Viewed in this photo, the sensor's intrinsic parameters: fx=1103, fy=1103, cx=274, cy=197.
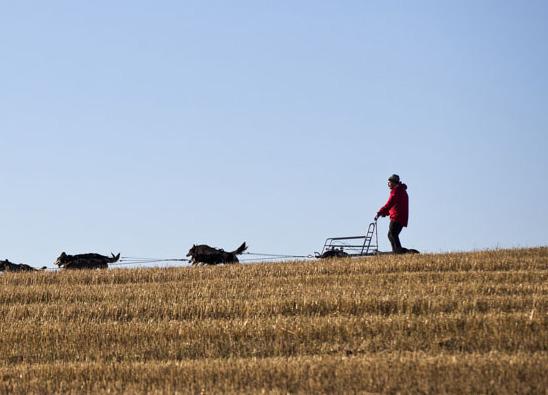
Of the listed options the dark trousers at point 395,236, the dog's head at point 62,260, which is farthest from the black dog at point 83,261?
the dark trousers at point 395,236

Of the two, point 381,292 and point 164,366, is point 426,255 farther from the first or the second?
point 164,366

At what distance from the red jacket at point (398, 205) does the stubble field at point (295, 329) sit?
0.94 metres

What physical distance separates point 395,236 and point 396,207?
81 centimetres

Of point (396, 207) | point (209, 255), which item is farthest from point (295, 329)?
point (209, 255)

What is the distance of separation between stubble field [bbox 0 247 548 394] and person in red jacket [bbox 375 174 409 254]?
88cm

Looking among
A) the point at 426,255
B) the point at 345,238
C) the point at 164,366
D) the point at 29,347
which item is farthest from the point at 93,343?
the point at 345,238

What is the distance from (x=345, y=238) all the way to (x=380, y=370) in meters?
15.6

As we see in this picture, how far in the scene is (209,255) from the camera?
29531 millimetres

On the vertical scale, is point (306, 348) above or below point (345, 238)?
below

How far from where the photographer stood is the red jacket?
23750mm

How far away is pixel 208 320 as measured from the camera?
17406 millimetres

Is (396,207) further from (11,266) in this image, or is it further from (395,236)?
(11,266)

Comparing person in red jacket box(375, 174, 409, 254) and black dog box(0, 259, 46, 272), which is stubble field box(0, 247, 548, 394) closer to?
person in red jacket box(375, 174, 409, 254)

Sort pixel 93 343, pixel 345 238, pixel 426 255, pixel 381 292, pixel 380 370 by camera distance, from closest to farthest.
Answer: pixel 380 370
pixel 93 343
pixel 381 292
pixel 426 255
pixel 345 238
